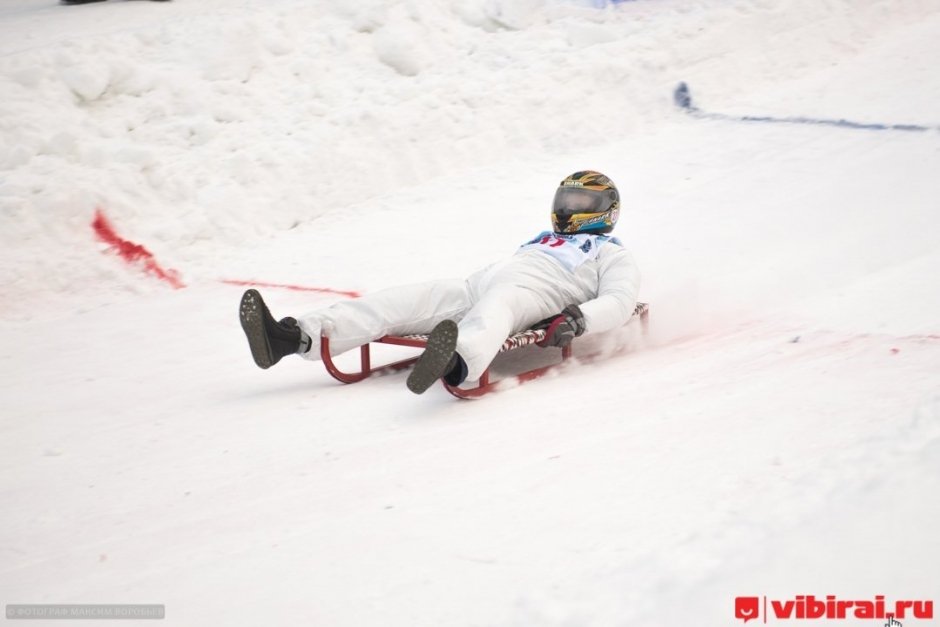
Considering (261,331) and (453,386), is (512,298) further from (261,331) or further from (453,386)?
(261,331)

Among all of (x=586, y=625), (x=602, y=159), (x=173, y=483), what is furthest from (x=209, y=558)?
(x=602, y=159)

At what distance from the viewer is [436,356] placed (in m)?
3.97

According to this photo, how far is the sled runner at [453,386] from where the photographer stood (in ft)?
14.4

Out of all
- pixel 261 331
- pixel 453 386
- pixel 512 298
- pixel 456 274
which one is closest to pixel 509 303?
pixel 512 298

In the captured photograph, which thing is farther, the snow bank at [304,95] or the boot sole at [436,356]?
the snow bank at [304,95]

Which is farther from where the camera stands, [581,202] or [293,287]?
[293,287]

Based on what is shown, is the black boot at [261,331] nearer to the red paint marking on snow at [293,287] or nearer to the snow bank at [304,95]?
the red paint marking on snow at [293,287]

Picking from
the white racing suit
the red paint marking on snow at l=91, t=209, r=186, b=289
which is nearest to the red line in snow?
the red paint marking on snow at l=91, t=209, r=186, b=289

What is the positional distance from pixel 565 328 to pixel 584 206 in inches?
37.4

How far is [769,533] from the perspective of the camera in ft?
8.64

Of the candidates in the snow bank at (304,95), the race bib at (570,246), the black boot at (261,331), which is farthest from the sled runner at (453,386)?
the snow bank at (304,95)

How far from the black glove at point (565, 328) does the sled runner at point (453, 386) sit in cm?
9

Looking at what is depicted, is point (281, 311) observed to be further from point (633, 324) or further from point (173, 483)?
point (173, 483)

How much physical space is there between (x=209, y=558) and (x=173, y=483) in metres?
0.75
